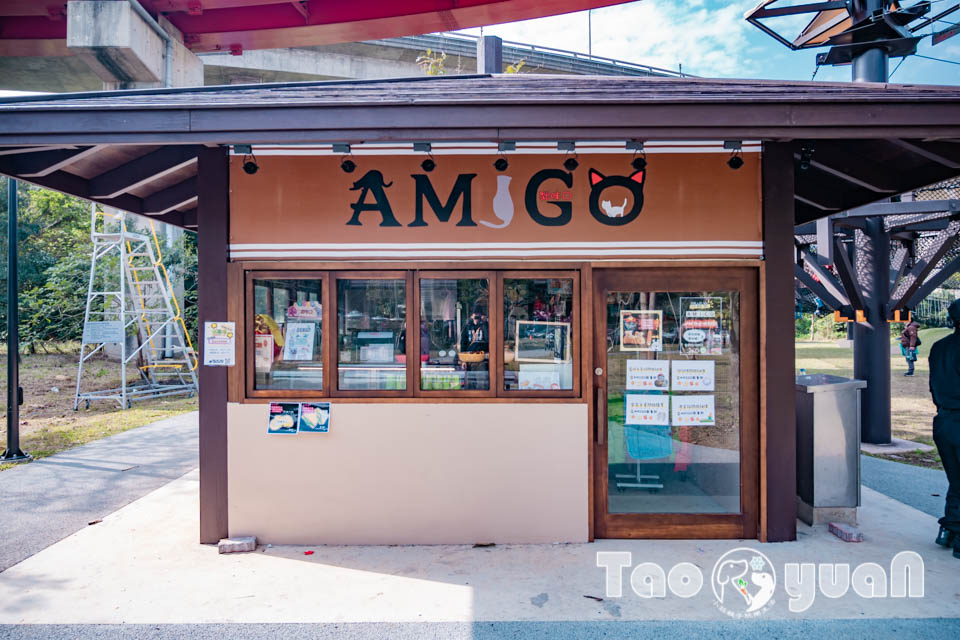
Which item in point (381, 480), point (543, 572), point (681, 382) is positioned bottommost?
point (543, 572)

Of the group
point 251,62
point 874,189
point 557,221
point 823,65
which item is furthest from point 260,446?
point 251,62

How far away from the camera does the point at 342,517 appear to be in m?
4.46

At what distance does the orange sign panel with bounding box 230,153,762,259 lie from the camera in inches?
176

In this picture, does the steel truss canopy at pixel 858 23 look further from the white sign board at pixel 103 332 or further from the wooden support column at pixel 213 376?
the white sign board at pixel 103 332

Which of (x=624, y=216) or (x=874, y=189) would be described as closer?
(x=624, y=216)

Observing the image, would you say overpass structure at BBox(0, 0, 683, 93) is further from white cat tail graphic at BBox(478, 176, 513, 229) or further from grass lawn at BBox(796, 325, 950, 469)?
grass lawn at BBox(796, 325, 950, 469)

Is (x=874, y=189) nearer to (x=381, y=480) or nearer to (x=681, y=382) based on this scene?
(x=681, y=382)

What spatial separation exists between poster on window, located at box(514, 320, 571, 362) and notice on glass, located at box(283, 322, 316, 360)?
1.70 metres

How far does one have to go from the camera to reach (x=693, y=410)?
15.0 ft

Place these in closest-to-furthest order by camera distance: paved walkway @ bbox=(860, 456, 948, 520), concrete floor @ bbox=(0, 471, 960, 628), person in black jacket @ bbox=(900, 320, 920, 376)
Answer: concrete floor @ bbox=(0, 471, 960, 628)
paved walkway @ bbox=(860, 456, 948, 520)
person in black jacket @ bbox=(900, 320, 920, 376)

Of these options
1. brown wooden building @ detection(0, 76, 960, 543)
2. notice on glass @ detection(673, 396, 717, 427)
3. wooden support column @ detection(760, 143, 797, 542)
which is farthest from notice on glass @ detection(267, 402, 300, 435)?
wooden support column @ detection(760, 143, 797, 542)

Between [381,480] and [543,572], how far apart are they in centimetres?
143

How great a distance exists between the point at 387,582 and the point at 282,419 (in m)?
1.54

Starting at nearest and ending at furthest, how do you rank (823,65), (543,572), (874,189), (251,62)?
(543,572)
(874,189)
(823,65)
(251,62)
